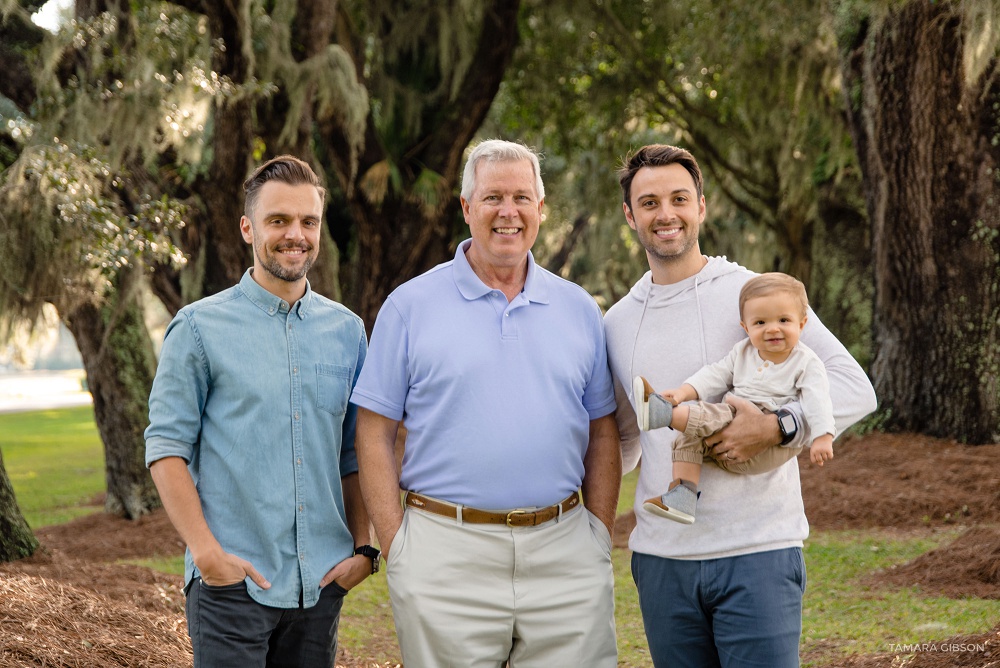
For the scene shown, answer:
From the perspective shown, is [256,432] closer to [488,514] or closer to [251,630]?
[251,630]

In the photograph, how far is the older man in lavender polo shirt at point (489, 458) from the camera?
2.94m

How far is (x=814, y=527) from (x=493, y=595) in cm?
533

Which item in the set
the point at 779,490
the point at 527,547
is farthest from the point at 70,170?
the point at 779,490

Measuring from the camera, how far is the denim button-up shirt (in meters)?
2.82

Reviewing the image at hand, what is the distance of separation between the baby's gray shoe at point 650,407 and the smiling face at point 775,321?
0.32m

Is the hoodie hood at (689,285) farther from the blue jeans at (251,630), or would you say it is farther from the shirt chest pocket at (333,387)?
the blue jeans at (251,630)

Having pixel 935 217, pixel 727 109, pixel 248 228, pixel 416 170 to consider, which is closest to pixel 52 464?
pixel 416 170

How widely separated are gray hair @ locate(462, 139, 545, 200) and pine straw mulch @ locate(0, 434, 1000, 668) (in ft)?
7.91

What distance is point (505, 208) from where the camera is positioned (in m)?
3.04

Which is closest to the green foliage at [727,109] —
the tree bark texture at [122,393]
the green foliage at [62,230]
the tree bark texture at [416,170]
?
the tree bark texture at [416,170]

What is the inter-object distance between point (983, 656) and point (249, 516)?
303 centimetres

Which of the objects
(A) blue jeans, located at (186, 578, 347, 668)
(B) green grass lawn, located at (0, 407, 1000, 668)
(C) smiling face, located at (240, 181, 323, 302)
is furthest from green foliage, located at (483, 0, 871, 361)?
(A) blue jeans, located at (186, 578, 347, 668)

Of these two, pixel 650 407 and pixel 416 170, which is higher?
pixel 416 170

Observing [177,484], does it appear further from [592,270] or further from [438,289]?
[592,270]
